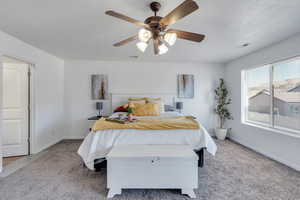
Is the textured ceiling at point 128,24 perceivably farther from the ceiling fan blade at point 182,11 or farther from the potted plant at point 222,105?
the potted plant at point 222,105

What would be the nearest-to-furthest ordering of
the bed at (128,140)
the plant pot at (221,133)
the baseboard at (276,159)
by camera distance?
1. the bed at (128,140)
2. the baseboard at (276,159)
3. the plant pot at (221,133)

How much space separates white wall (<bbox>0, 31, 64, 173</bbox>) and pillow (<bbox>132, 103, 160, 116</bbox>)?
86.7 inches

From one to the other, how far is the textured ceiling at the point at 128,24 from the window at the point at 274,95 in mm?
640

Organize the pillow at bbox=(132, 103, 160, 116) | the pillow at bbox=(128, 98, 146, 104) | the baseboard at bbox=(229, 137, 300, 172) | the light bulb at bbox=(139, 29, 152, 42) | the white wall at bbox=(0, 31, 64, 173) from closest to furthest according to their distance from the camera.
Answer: the light bulb at bbox=(139, 29, 152, 42)
the baseboard at bbox=(229, 137, 300, 172)
the white wall at bbox=(0, 31, 64, 173)
the pillow at bbox=(132, 103, 160, 116)
the pillow at bbox=(128, 98, 146, 104)

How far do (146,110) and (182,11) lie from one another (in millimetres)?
2422

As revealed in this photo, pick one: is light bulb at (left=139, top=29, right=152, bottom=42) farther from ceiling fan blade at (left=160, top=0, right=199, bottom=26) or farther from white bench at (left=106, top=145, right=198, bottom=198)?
white bench at (left=106, top=145, right=198, bottom=198)

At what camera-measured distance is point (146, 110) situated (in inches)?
137

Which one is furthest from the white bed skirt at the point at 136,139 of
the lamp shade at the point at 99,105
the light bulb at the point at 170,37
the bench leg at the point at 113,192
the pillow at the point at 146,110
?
A: the lamp shade at the point at 99,105

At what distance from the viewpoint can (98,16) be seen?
197 centimetres

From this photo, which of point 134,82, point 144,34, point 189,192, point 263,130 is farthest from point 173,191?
point 134,82

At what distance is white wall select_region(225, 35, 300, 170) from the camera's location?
2559 millimetres

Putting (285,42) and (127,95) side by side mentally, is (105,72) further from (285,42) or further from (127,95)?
(285,42)

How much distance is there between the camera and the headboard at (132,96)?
4352mm

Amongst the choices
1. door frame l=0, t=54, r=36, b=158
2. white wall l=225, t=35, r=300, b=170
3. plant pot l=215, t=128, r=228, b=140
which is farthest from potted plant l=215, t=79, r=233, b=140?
door frame l=0, t=54, r=36, b=158
